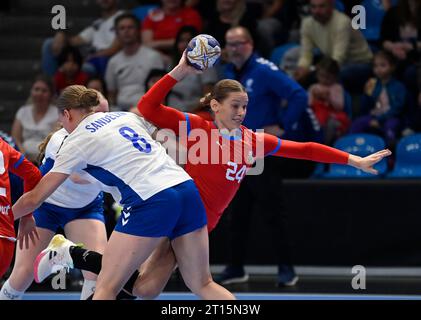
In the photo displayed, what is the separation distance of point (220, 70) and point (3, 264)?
5085 mm

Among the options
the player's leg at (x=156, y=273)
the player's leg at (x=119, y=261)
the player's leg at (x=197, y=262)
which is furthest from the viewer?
the player's leg at (x=156, y=273)

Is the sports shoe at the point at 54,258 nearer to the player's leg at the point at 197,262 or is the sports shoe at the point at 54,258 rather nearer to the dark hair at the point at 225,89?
the player's leg at the point at 197,262

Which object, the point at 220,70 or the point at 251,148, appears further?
the point at 220,70

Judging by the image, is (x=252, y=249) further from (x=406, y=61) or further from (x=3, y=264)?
(x=3, y=264)

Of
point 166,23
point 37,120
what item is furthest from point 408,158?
point 37,120

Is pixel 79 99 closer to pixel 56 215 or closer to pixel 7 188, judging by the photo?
pixel 7 188

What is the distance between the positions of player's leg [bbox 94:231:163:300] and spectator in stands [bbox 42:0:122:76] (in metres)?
5.76

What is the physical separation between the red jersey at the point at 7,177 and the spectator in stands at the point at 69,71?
187 inches

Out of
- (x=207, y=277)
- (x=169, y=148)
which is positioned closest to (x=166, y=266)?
(x=207, y=277)

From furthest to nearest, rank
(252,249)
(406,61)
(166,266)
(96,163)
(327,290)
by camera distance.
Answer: (406,61), (252,249), (327,290), (166,266), (96,163)

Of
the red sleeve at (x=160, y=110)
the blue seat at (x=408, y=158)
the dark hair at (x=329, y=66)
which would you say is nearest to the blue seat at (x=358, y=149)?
the blue seat at (x=408, y=158)

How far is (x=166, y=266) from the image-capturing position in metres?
5.94

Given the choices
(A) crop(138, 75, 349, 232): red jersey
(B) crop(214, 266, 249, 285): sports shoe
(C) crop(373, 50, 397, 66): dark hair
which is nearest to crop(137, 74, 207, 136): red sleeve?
(A) crop(138, 75, 349, 232): red jersey

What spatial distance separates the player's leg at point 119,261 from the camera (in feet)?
17.8
